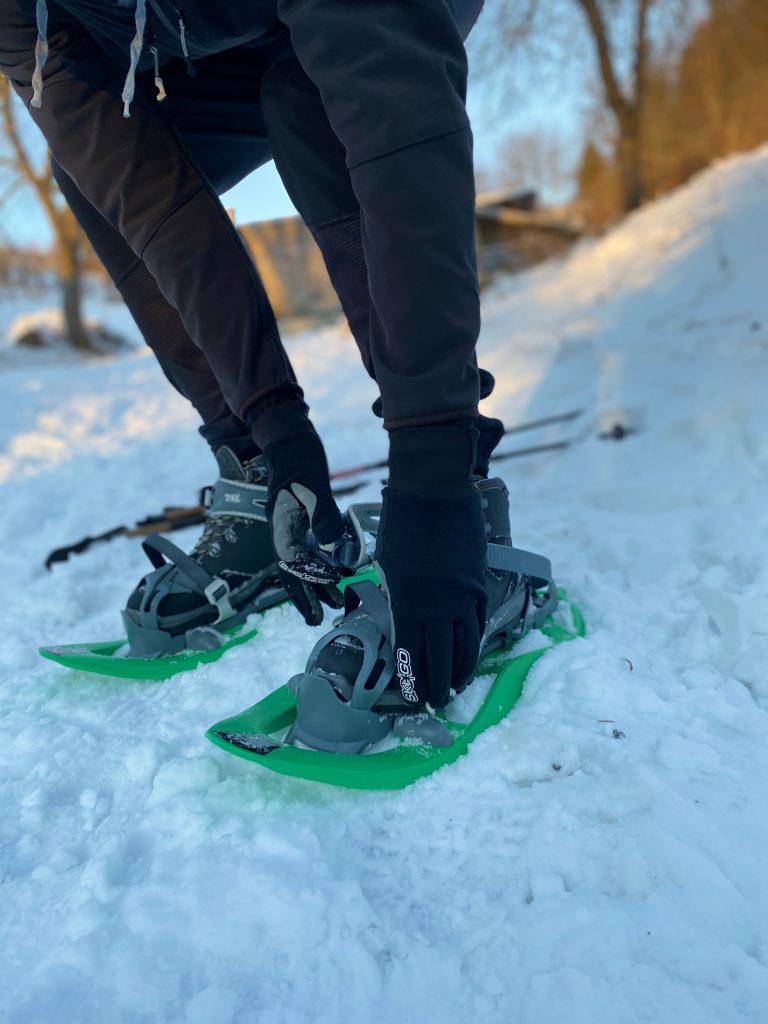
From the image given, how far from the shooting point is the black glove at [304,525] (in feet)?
4.38

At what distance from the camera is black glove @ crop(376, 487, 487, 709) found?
1037mm

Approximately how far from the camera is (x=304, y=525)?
135 centimetres

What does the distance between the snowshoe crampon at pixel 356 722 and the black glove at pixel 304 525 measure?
167 millimetres

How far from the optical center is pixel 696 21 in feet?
37.1

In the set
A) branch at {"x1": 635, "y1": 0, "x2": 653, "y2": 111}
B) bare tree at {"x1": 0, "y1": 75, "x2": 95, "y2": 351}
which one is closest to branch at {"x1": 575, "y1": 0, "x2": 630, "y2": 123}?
branch at {"x1": 635, "y1": 0, "x2": 653, "y2": 111}

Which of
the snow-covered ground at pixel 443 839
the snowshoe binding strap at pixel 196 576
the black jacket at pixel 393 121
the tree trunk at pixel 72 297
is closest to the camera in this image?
the snow-covered ground at pixel 443 839

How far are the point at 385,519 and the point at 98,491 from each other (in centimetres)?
270

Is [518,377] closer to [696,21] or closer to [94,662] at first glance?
[94,662]

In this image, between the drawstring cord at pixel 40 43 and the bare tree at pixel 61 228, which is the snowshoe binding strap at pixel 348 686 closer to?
the drawstring cord at pixel 40 43

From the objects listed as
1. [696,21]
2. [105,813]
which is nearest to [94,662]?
[105,813]

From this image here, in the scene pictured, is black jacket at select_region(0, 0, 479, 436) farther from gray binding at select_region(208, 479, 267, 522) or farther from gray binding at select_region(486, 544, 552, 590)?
gray binding at select_region(208, 479, 267, 522)

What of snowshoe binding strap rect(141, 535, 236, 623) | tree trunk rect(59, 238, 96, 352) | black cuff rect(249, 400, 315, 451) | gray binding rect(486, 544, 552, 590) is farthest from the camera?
tree trunk rect(59, 238, 96, 352)

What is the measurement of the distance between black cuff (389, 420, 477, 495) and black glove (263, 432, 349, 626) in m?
0.34

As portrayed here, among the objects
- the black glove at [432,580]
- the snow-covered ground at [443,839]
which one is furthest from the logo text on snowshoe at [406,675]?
the snow-covered ground at [443,839]
